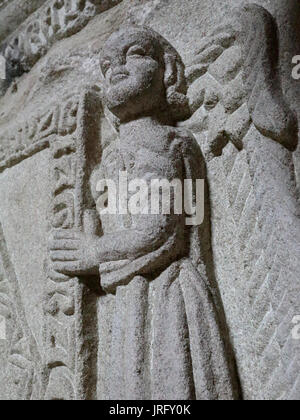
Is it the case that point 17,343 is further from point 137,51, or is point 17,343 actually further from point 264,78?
point 264,78

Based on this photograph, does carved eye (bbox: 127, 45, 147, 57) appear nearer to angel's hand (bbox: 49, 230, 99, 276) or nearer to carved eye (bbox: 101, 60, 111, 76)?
carved eye (bbox: 101, 60, 111, 76)

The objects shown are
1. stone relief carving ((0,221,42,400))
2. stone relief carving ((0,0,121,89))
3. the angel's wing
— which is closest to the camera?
the angel's wing

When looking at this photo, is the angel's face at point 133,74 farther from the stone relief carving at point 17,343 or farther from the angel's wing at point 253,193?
the stone relief carving at point 17,343

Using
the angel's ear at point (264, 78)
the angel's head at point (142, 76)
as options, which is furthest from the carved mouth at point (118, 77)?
the angel's ear at point (264, 78)

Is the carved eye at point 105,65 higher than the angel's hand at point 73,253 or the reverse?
higher

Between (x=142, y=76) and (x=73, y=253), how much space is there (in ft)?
1.54

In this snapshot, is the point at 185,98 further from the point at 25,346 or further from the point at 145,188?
the point at 25,346

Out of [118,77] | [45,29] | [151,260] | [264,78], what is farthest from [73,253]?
[45,29]

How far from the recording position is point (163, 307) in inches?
38.6

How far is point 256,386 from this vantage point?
37.7 inches

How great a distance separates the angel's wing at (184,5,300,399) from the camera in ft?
2.91

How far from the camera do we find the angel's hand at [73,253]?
111 cm

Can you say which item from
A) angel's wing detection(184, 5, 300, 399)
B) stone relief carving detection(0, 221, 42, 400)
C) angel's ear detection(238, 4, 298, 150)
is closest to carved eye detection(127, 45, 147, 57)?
angel's wing detection(184, 5, 300, 399)

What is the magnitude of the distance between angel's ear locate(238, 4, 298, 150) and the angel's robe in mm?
204
